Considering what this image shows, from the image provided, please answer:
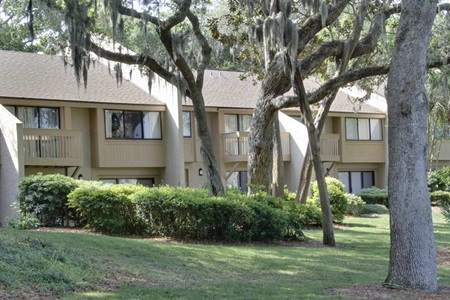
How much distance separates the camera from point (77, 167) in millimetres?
30828

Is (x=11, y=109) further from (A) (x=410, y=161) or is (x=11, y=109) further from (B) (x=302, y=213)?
(A) (x=410, y=161)

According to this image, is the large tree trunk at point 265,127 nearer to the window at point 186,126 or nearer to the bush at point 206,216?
the bush at point 206,216

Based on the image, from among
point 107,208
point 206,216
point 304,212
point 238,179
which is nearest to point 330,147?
point 238,179

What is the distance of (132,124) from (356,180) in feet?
50.2

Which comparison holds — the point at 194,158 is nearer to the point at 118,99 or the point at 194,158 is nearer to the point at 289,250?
the point at 118,99

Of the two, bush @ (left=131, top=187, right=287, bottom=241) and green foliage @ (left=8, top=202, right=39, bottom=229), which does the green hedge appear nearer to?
bush @ (left=131, top=187, right=287, bottom=241)

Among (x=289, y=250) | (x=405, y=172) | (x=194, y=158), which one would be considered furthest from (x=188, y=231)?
(x=194, y=158)

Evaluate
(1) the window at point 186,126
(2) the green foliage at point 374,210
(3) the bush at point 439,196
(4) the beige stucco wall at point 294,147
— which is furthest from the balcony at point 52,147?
(3) the bush at point 439,196

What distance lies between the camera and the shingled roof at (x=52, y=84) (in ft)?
98.5

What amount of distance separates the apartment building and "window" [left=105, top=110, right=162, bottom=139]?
44 millimetres

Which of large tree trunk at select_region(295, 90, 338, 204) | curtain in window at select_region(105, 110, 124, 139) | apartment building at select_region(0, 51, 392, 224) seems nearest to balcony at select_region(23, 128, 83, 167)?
apartment building at select_region(0, 51, 392, 224)

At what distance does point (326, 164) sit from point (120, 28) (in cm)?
2352

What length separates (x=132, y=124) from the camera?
33.3 m

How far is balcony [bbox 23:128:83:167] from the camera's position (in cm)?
2903
